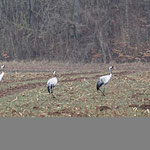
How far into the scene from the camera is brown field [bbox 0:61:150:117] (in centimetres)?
1395

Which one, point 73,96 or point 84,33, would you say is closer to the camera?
point 73,96

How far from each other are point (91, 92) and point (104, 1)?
54.3ft

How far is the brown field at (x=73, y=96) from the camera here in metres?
14.0

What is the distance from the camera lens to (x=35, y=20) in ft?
114

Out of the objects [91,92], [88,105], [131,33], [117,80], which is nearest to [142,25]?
[131,33]

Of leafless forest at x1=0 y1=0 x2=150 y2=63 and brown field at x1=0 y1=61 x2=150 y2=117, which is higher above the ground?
Result: leafless forest at x1=0 y1=0 x2=150 y2=63

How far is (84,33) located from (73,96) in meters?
16.6

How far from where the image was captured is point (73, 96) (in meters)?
16.9

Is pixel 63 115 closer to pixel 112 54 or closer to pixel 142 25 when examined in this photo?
pixel 112 54

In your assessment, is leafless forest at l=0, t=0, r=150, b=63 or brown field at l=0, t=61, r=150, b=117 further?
leafless forest at l=0, t=0, r=150, b=63

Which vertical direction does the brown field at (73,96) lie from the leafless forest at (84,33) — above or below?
below

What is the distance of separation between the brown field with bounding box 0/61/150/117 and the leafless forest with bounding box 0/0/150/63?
7096mm

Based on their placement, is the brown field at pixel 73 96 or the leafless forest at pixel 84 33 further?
the leafless forest at pixel 84 33

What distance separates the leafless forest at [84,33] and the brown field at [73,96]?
710cm
